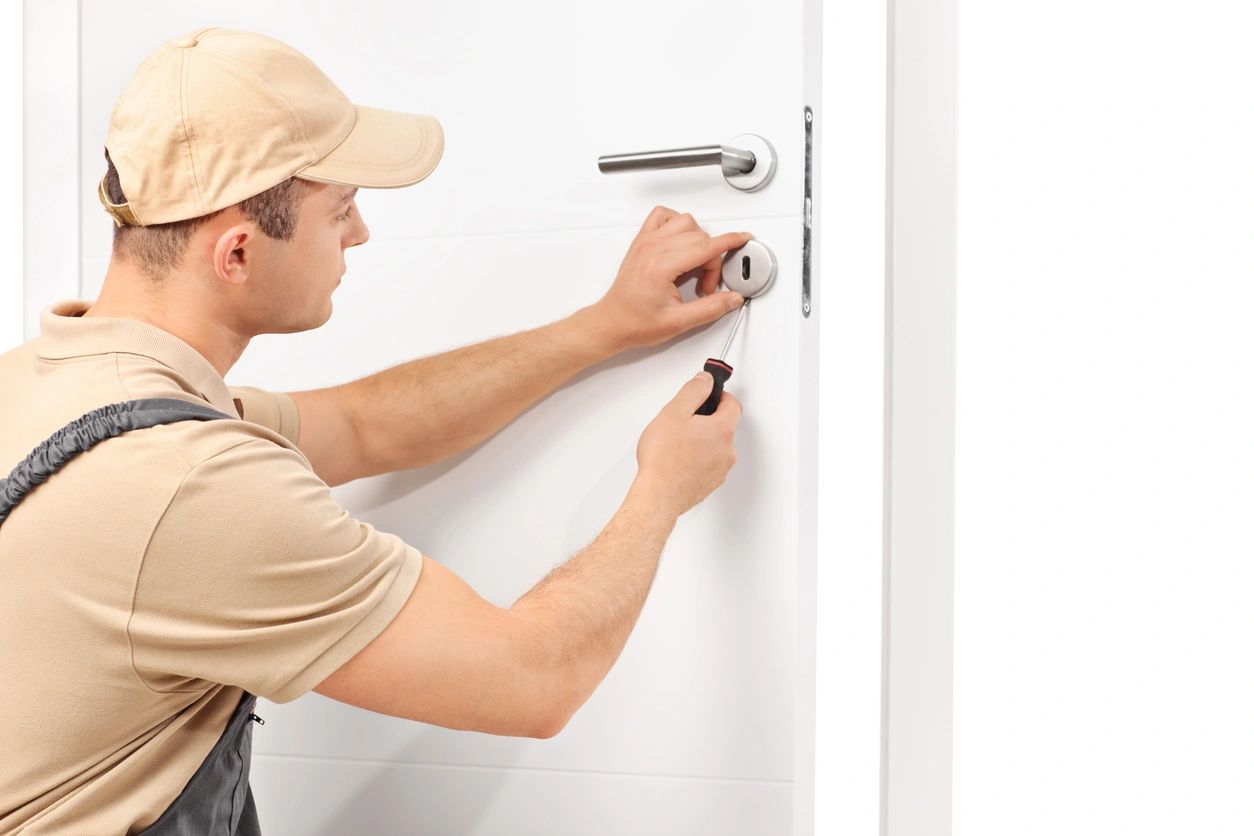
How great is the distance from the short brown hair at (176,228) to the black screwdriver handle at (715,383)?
366 mm

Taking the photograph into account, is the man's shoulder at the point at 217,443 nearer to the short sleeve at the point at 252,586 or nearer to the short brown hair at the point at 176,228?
the short sleeve at the point at 252,586

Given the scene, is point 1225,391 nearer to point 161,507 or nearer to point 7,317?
point 161,507

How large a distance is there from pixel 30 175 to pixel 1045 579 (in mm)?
1186

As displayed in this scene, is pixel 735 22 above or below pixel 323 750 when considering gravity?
above

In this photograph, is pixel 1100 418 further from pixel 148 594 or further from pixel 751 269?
pixel 148 594

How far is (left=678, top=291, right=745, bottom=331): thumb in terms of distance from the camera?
3.07 feet

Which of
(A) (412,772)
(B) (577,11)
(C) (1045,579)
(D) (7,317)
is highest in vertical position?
(B) (577,11)

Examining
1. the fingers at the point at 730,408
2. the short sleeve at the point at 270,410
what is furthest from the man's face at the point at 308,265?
the fingers at the point at 730,408

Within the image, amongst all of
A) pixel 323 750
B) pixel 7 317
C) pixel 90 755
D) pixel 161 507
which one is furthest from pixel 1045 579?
pixel 7 317

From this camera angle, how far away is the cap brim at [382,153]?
2.80 ft

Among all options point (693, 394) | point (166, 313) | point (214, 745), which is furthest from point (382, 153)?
point (214, 745)

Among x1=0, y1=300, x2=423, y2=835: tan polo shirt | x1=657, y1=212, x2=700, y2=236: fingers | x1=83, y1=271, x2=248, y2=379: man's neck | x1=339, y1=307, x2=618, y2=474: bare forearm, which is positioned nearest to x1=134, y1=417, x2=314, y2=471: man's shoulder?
x1=0, y1=300, x2=423, y2=835: tan polo shirt

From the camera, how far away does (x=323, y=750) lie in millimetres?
1106

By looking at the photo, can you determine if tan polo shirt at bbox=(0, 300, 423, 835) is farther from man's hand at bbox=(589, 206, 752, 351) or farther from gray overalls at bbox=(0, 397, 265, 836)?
man's hand at bbox=(589, 206, 752, 351)
